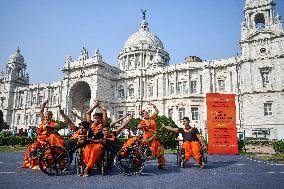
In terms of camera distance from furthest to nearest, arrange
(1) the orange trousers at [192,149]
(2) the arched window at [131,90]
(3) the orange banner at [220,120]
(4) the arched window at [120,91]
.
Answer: (4) the arched window at [120,91] < (2) the arched window at [131,90] < (3) the orange banner at [220,120] < (1) the orange trousers at [192,149]

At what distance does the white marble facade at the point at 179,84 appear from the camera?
2952 centimetres

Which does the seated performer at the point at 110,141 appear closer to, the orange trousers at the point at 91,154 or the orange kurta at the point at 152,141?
the orange trousers at the point at 91,154

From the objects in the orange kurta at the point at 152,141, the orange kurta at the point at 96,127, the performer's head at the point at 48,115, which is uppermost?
the performer's head at the point at 48,115

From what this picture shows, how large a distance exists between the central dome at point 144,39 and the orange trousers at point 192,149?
161ft

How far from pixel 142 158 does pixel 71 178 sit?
79.7 inches

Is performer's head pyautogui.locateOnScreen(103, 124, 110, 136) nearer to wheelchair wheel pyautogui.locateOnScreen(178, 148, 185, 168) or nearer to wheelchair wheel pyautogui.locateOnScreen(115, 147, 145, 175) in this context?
wheelchair wheel pyautogui.locateOnScreen(115, 147, 145, 175)

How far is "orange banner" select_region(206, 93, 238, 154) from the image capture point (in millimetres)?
13149

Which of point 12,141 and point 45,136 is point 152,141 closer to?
point 45,136

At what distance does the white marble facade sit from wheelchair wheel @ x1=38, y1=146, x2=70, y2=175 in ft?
87.4

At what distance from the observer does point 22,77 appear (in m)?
56.6

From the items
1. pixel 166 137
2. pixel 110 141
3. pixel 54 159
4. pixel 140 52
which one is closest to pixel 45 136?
pixel 54 159

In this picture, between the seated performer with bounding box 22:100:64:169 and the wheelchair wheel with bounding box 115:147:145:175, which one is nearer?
the wheelchair wheel with bounding box 115:147:145:175

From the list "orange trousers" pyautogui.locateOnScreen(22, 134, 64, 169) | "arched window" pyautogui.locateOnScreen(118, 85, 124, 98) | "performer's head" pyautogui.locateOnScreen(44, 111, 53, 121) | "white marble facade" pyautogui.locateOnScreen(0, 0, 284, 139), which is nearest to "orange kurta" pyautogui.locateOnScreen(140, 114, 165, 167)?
"orange trousers" pyautogui.locateOnScreen(22, 134, 64, 169)

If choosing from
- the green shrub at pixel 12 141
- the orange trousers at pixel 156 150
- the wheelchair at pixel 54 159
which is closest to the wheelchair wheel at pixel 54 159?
the wheelchair at pixel 54 159
